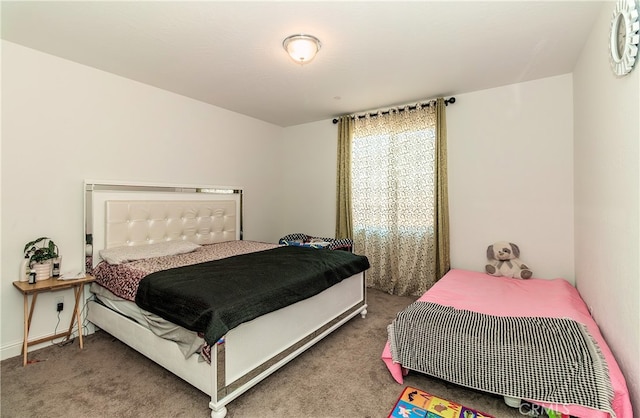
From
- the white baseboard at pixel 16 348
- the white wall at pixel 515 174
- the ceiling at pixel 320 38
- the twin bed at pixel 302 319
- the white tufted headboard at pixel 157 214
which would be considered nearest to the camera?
the twin bed at pixel 302 319

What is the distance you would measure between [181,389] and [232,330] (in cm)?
66

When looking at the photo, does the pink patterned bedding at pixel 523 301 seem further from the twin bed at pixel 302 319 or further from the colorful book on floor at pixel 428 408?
the colorful book on floor at pixel 428 408

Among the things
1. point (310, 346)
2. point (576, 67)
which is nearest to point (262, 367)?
point (310, 346)

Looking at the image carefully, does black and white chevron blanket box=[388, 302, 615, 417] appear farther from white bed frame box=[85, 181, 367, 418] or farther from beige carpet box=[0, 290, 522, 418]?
white bed frame box=[85, 181, 367, 418]

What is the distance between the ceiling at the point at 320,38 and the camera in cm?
193

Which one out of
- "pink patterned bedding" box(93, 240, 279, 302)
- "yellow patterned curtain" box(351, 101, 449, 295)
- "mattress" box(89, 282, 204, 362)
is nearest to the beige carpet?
"mattress" box(89, 282, 204, 362)

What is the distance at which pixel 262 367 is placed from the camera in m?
1.95

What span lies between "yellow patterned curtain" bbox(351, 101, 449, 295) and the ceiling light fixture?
1.92 metres

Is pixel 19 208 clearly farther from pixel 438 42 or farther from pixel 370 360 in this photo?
pixel 438 42

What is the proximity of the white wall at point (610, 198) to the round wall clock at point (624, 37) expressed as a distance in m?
0.07

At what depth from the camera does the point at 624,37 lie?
149cm

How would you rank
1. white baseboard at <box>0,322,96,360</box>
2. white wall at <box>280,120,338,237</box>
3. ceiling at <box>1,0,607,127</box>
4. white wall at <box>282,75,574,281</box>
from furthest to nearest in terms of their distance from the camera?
white wall at <box>280,120,338,237</box> → white wall at <box>282,75,574,281</box> → white baseboard at <box>0,322,96,360</box> → ceiling at <box>1,0,607,127</box>

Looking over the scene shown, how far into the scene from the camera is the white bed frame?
1757mm

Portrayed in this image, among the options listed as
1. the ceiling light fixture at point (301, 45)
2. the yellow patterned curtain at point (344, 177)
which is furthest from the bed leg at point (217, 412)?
the yellow patterned curtain at point (344, 177)
